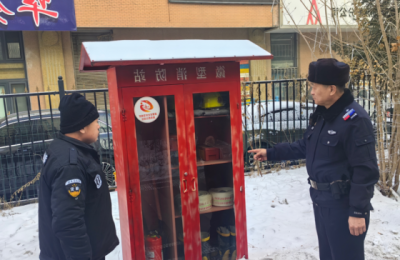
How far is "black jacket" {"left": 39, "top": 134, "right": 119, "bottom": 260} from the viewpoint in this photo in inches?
74.3

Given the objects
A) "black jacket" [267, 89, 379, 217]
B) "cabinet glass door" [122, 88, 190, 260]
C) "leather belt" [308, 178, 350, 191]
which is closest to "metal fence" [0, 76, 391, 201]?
"cabinet glass door" [122, 88, 190, 260]

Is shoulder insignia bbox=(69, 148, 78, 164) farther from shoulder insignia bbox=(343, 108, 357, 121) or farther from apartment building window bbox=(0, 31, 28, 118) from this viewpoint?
apartment building window bbox=(0, 31, 28, 118)

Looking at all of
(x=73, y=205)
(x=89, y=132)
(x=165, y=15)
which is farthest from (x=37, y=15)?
(x=73, y=205)

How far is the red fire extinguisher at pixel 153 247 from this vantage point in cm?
291

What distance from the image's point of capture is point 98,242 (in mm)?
2197

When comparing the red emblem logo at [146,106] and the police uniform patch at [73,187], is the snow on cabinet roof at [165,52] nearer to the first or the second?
the red emblem logo at [146,106]

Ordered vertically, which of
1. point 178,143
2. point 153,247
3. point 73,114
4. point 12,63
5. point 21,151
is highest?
point 12,63

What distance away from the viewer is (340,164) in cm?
229

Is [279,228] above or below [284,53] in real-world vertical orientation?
below

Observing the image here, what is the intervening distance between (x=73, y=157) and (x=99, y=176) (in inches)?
10.3

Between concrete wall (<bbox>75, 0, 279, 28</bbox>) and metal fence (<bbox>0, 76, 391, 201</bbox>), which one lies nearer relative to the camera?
metal fence (<bbox>0, 76, 391, 201</bbox>)

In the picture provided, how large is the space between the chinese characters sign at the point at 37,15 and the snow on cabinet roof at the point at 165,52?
8.88 m

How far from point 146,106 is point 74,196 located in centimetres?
105

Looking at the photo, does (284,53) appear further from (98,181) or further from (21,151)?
(98,181)
